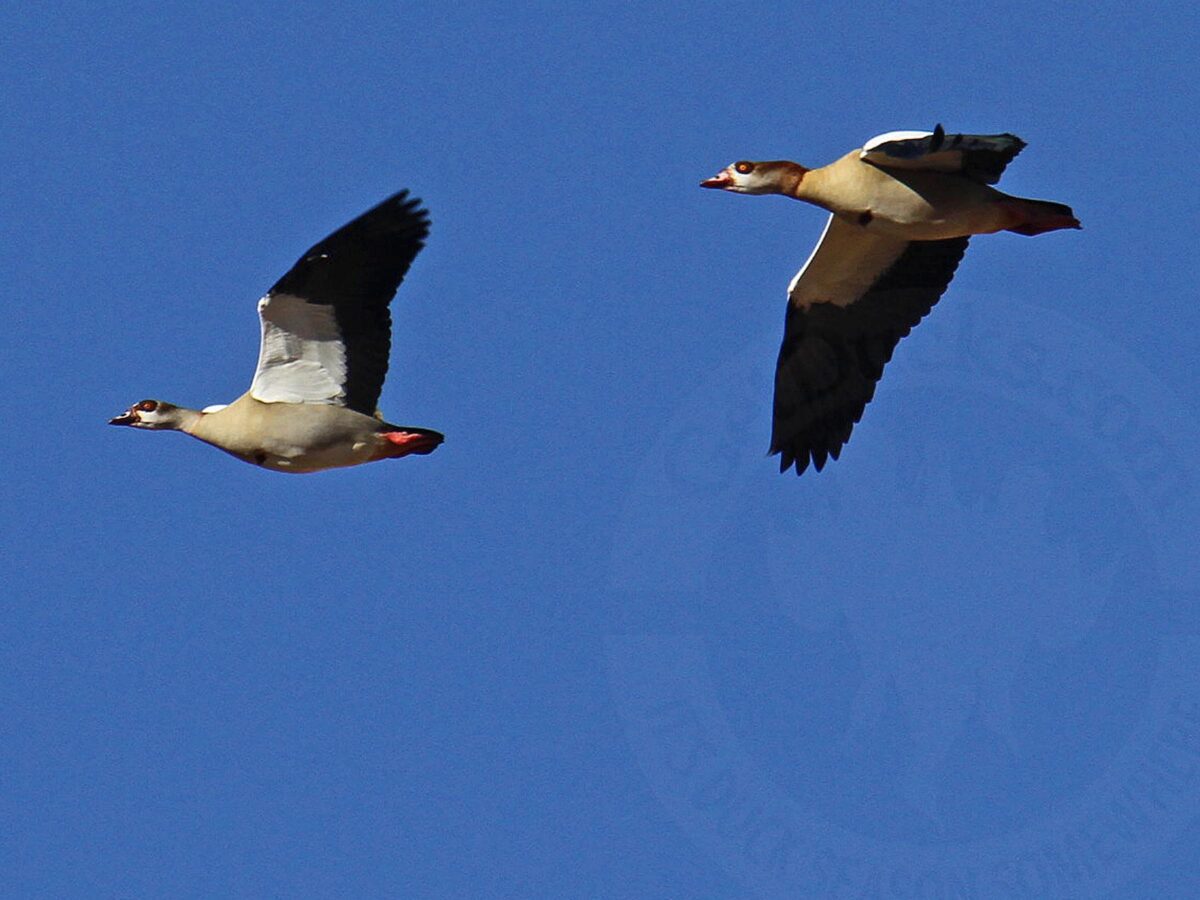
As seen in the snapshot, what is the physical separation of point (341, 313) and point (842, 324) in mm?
3736

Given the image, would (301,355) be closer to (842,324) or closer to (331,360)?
(331,360)

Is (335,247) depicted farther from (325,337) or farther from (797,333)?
(797,333)

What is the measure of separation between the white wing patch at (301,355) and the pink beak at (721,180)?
2.81 metres

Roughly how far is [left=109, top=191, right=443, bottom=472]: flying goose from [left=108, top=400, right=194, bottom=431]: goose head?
0.49 metres

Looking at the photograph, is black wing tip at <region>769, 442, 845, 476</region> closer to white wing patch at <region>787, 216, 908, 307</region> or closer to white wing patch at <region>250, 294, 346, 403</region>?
white wing patch at <region>787, 216, 908, 307</region>

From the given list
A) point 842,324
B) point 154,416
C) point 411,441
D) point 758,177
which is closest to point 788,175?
point 758,177

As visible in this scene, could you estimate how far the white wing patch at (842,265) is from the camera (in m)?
14.1

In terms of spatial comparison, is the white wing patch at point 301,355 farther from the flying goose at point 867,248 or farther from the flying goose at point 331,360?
the flying goose at point 867,248

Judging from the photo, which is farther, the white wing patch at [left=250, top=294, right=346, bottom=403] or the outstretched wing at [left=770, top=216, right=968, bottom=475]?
the outstretched wing at [left=770, top=216, right=968, bottom=475]

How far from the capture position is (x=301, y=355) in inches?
519

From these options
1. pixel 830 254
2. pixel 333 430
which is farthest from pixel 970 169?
pixel 333 430

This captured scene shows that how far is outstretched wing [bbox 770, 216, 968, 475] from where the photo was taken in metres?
14.3

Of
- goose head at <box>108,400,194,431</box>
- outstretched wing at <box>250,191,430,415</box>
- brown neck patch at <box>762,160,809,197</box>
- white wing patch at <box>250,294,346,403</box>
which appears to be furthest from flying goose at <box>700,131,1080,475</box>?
goose head at <box>108,400,194,431</box>

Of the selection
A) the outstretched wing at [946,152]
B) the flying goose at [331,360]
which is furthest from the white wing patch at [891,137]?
the flying goose at [331,360]
